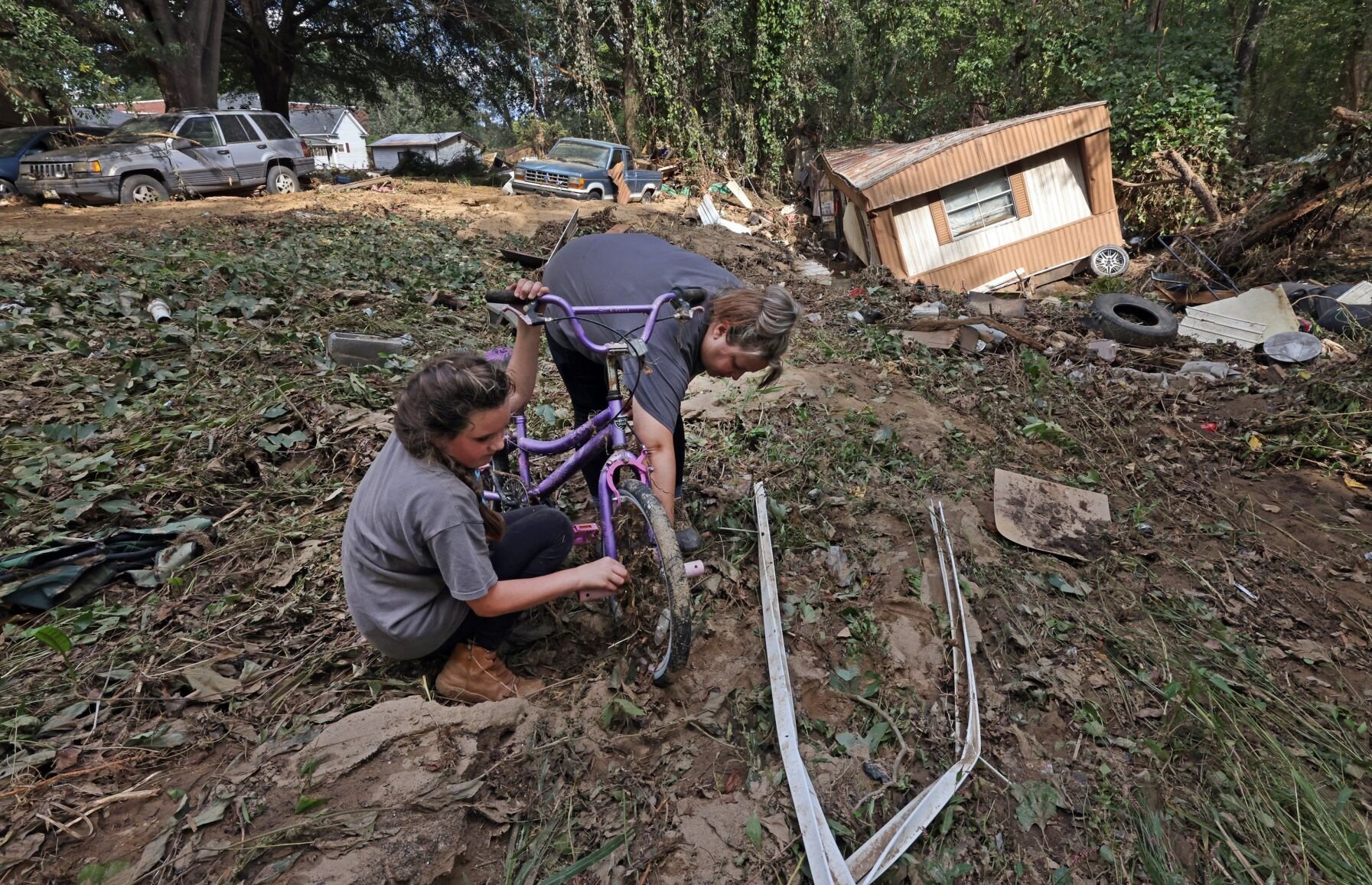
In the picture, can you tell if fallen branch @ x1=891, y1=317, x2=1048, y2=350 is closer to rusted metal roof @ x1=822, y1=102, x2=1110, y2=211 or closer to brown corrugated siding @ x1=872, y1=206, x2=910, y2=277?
brown corrugated siding @ x1=872, y1=206, x2=910, y2=277

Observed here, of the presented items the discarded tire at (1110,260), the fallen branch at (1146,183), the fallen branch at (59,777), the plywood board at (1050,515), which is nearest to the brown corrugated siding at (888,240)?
the discarded tire at (1110,260)

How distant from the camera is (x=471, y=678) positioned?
2547 millimetres

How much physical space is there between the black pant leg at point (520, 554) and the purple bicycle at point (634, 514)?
18 cm

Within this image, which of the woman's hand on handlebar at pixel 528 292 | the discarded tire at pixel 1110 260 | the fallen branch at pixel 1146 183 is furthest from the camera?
the fallen branch at pixel 1146 183

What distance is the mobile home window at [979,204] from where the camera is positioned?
12.7 metres

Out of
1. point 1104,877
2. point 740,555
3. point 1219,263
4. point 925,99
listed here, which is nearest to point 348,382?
point 740,555

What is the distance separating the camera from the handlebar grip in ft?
8.46

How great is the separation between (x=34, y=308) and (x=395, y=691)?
5070mm

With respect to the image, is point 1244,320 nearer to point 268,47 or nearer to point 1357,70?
point 1357,70

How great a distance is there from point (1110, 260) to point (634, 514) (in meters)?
14.1

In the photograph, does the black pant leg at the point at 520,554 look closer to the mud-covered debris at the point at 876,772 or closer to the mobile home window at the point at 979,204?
the mud-covered debris at the point at 876,772

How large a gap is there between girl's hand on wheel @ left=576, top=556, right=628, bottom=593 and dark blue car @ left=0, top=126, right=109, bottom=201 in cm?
1475

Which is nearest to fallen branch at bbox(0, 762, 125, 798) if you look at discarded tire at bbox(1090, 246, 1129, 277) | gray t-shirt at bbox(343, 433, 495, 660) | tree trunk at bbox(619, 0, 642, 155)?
gray t-shirt at bbox(343, 433, 495, 660)

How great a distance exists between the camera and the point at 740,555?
3369mm
